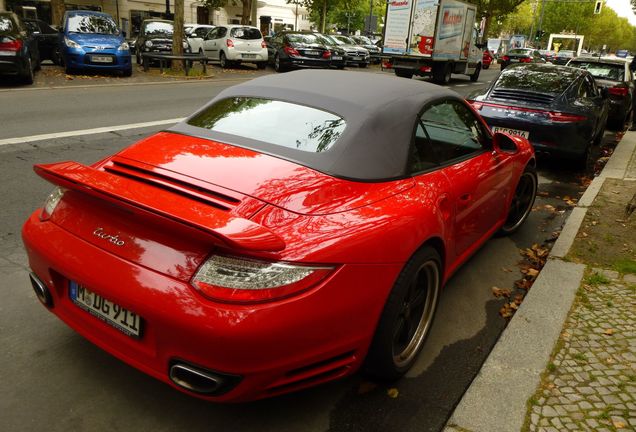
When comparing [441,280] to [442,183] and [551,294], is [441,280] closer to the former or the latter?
[442,183]

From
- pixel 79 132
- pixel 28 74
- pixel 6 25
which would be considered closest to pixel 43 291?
pixel 79 132

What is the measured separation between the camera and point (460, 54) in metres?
21.7

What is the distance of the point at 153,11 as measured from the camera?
4056 centimetres

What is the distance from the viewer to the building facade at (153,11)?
114 ft

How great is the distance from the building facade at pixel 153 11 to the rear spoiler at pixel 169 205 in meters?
32.3

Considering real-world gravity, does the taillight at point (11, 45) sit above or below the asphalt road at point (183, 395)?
above

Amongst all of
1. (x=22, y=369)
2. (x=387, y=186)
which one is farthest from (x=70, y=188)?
(x=387, y=186)

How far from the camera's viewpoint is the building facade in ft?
114

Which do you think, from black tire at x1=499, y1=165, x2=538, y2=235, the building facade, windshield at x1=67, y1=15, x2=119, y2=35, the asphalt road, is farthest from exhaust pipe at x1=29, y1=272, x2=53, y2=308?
the building facade

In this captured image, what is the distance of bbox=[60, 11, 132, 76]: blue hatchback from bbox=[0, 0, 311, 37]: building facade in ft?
56.2

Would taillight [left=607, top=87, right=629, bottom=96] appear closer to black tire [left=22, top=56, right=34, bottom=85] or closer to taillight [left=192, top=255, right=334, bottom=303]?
taillight [left=192, top=255, right=334, bottom=303]

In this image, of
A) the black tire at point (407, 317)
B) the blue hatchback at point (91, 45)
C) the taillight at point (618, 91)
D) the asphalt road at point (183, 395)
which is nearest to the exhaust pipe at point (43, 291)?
the asphalt road at point (183, 395)

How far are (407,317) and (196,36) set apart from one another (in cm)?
2335

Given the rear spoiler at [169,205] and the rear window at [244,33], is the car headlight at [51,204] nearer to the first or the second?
the rear spoiler at [169,205]
